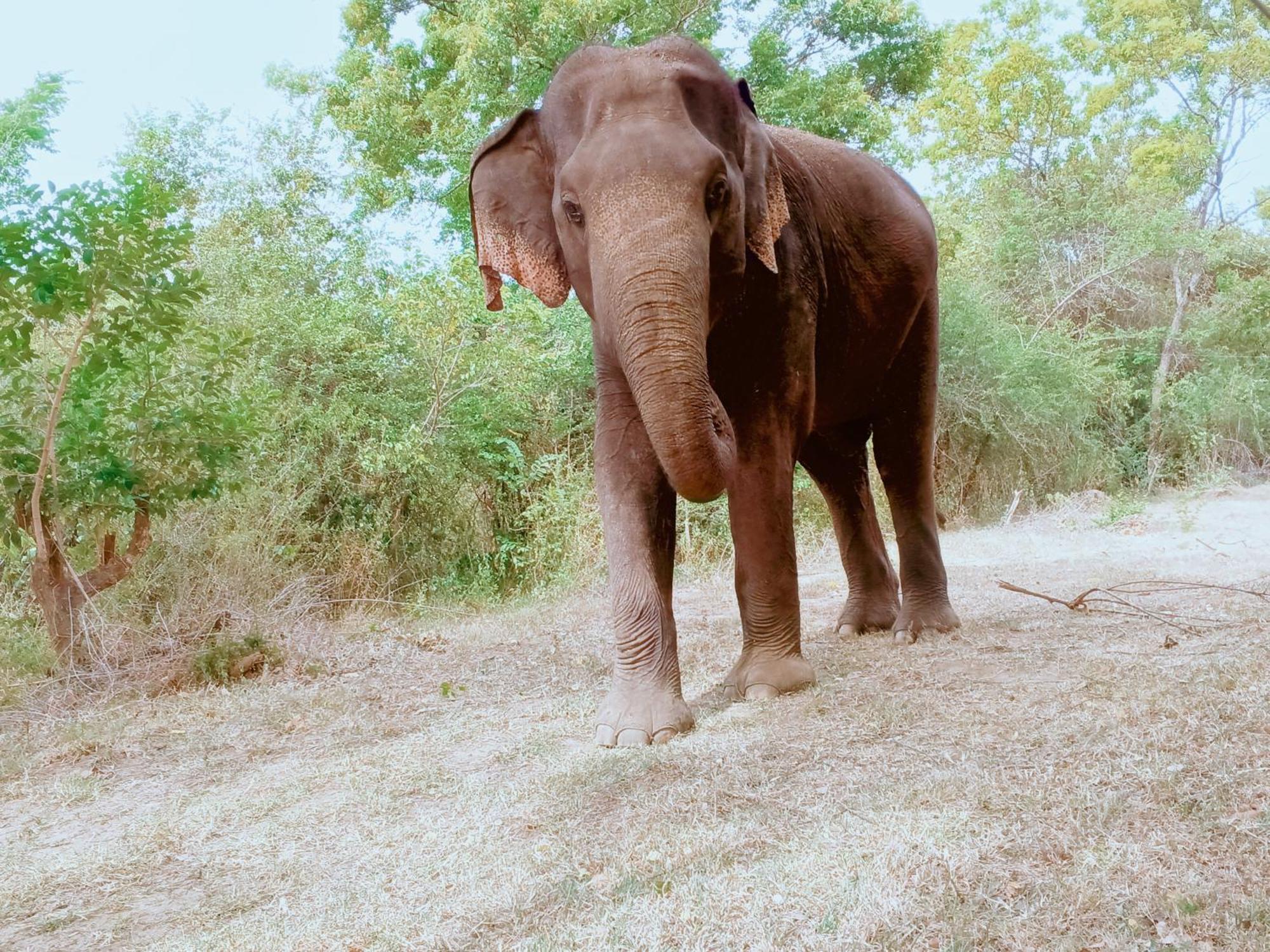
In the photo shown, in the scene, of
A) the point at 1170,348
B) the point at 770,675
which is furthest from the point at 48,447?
the point at 1170,348

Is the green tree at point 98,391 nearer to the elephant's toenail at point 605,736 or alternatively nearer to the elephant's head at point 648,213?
the elephant's head at point 648,213

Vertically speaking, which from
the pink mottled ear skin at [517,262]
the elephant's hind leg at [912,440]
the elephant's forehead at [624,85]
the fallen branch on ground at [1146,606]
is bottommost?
the fallen branch on ground at [1146,606]

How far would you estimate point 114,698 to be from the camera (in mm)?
6453

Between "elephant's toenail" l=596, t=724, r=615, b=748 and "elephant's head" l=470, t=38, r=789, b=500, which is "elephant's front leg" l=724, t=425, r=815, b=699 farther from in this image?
"elephant's toenail" l=596, t=724, r=615, b=748

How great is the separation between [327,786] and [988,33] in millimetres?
31326

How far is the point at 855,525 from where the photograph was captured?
7152 millimetres

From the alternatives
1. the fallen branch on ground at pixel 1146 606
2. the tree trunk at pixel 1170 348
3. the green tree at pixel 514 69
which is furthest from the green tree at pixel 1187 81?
the fallen branch on ground at pixel 1146 606

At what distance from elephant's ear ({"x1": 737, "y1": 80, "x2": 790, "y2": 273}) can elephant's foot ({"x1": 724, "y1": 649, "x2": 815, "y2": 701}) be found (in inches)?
65.2

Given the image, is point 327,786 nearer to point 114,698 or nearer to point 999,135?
point 114,698

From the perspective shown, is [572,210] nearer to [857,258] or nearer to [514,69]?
[857,258]

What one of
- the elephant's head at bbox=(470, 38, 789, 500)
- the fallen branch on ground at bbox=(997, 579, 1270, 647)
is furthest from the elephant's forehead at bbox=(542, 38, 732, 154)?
the fallen branch on ground at bbox=(997, 579, 1270, 647)

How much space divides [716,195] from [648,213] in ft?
1.21

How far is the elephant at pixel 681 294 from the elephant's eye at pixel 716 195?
0.03 ft

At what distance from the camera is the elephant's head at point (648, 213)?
12.8 ft
